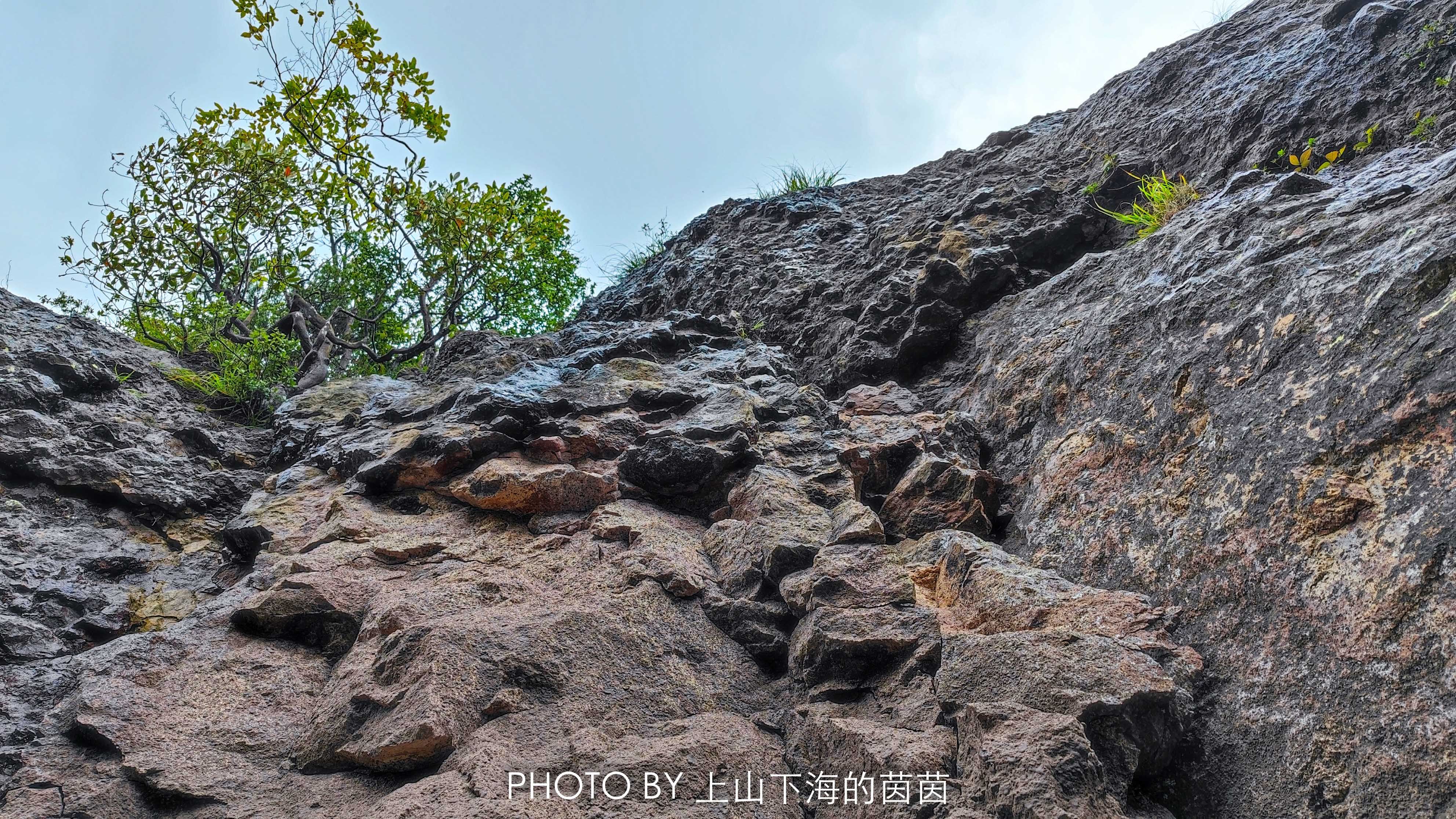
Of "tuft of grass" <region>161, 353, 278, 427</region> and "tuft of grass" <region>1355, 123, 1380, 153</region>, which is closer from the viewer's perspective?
"tuft of grass" <region>1355, 123, 1380, 153</region>

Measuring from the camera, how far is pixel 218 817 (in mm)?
2748

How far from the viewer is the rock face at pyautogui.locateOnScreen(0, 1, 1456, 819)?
2475 millimetres

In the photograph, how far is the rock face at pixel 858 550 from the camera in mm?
2475

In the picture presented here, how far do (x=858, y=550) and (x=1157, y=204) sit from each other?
4.34 m

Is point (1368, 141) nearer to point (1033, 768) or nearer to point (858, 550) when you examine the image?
point (858, 550)

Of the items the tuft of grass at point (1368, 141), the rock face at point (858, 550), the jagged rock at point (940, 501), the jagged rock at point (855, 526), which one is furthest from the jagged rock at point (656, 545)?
the tuft of grass at point (1368, 141)

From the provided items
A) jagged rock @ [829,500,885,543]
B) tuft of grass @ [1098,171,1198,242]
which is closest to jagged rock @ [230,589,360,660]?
jagged rock @ [829,500,885,543]

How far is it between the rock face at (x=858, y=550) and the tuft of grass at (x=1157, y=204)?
0.35 meters

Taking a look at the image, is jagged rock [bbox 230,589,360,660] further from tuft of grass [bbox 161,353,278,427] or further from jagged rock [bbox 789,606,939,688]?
tuft of grass [bbox 161,353,278,427]

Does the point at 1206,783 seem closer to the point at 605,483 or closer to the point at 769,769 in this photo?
the point at 769,769

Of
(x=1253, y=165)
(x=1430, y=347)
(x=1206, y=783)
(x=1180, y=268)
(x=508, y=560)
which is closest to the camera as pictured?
(x=1206, y=783)

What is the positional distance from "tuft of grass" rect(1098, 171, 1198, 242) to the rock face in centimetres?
35

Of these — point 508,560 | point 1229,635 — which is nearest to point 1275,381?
point 1229,635

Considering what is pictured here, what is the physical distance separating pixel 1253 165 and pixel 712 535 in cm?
507
